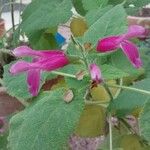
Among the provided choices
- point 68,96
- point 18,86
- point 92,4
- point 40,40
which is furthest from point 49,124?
point 40,40

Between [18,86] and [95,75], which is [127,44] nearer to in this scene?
[95,75]

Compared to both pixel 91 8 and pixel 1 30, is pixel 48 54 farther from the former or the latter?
pixel 1 30

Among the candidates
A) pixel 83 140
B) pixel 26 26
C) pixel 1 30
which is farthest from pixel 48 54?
pixel 1 30

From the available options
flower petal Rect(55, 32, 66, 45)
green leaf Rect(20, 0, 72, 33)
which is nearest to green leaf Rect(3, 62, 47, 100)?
green leaf Rect(20, 0, 72, 33)

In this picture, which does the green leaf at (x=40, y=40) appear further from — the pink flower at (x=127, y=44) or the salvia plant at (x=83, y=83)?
the pink flower at (x=127, y=44)

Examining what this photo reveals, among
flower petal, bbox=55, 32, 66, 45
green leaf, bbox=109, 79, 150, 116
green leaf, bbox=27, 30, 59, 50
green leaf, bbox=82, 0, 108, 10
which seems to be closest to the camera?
green leaf, bbox=109, 79, 150, 116

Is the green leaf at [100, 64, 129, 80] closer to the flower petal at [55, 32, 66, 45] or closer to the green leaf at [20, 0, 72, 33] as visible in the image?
the green leaf at [20, 0, 72, 33]
